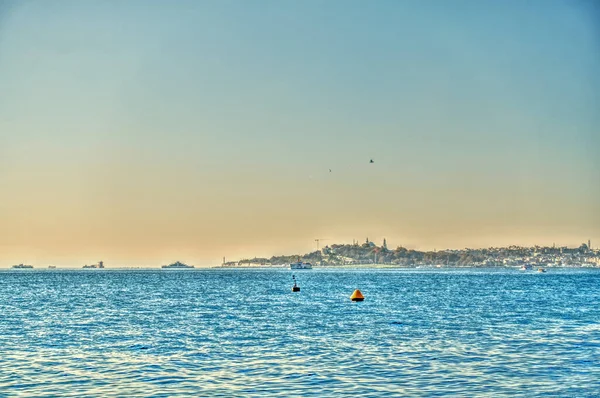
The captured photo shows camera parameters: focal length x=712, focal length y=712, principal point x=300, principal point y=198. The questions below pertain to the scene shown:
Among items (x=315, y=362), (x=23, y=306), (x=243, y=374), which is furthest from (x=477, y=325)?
(x=23, y=306)

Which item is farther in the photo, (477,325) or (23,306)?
(23,306)

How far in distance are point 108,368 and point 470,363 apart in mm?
18304

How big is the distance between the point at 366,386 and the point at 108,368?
1352 cm

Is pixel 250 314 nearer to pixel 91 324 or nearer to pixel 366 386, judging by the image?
pixel 91 324

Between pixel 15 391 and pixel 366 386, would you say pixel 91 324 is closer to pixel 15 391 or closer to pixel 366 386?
pixel 15 391

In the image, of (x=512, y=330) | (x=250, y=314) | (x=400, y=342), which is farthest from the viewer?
(x=250, y=314)

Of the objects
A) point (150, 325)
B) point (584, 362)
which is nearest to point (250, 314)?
point (150, 325)

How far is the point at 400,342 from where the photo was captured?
45469 millimetres

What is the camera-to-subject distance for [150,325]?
60125 mm

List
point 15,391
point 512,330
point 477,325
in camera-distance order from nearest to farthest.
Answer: point 15,391
point 512,330
point 477,325

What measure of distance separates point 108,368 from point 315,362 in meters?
10.5

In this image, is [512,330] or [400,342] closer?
[400,342]

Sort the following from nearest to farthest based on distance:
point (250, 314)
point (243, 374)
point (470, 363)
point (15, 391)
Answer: point (15, 391) → point (243, 374) → point (470, 363) → point (250, 314)

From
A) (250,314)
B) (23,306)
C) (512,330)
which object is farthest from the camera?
(23,306)
